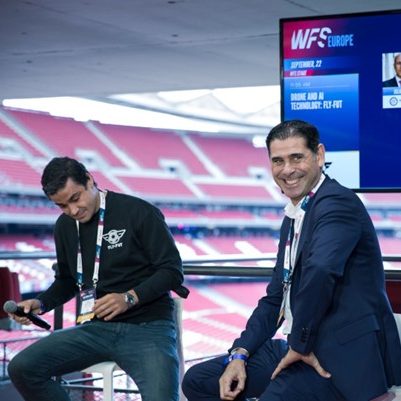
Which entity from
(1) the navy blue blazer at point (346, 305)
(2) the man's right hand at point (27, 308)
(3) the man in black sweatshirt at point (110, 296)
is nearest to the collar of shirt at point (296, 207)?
(1) the navy blue blazer at point (346, 305)

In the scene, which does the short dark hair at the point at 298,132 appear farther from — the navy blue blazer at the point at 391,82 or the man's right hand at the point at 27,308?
the navy blue blazer at the point at 391,82

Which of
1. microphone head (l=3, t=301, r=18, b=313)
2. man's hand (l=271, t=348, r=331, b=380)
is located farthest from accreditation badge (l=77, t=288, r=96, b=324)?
man's hand (l=271, t=348, r=331, b=380)

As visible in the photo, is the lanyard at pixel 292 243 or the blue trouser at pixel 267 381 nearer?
the blue trouser at pixel 267 381

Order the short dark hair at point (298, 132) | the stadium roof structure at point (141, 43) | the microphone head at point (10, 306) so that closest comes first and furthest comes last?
the short dark hair at point (298, 132) → the microphone head at point (10, 306) → the stadium roof structure at point (141, 43)

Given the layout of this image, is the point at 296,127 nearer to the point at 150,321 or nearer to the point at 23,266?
the point at 150,321

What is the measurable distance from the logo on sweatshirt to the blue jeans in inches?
11.8

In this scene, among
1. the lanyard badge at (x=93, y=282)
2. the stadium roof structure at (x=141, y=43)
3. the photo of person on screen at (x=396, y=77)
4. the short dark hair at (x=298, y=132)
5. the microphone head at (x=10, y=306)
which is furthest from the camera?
the stadium roof structure at (x=141, y=43)

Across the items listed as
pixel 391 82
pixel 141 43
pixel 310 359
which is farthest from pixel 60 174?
pixel 141 43

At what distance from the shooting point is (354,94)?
419cm

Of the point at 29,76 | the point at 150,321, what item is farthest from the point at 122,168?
the point at 150,321

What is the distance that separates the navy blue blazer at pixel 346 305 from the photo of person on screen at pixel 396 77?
1.85m

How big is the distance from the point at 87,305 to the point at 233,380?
860 millimetres

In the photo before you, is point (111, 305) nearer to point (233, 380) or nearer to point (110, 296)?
point (110, 296)

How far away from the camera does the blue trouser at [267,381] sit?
2.40 meters
